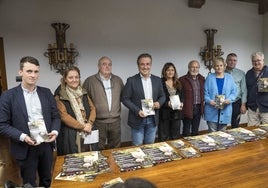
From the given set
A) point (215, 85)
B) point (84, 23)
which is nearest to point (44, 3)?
point (84, 23)

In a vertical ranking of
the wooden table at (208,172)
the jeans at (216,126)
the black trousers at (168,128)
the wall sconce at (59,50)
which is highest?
the wall sconce at (59,50)

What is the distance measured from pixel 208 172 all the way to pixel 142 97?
1356 millimetres

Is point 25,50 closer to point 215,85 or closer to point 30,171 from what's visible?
point 30,171

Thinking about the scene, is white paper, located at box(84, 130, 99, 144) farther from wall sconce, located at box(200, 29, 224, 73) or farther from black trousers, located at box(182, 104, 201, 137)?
wall sconce, located at box(200, 29, 224, 73)

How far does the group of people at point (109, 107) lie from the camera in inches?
77.3

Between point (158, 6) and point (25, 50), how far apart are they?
2.25m

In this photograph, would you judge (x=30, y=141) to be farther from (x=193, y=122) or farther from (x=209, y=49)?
(x=209, y=49)

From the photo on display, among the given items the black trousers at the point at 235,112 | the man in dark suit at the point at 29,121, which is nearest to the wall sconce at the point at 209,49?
the black trousers at the point at 235,112

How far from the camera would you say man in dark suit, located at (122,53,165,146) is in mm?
2717

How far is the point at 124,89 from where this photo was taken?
9.22ft

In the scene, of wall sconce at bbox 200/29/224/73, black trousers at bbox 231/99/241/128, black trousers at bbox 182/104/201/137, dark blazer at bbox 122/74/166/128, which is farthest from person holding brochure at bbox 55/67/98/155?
wall sconce at bbox 200/29/224/73

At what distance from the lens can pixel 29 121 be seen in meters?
1.98

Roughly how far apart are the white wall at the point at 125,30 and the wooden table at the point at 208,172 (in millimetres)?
2244

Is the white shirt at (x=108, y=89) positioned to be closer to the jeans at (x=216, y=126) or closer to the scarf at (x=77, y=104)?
the scarf at (x=77, y=104)
